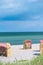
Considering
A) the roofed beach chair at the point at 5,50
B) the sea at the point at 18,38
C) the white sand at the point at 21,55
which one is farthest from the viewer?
the sea at the point at 18,38

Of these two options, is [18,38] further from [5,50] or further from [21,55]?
[21,55]

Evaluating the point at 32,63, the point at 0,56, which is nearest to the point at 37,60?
the point at 32,63

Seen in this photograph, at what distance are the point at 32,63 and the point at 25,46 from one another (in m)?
12.6

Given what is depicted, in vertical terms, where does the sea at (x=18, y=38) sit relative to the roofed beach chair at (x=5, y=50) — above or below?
above

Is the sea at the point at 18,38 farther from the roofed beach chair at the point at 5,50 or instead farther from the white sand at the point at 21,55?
the roofed beach chair at the point at 5,50

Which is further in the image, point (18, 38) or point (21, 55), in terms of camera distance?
point (18, 38)

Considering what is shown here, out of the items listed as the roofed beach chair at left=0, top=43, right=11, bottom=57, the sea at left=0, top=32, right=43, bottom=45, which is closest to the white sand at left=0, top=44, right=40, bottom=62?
the roofed beach chair at left=0, top=43, right=11, bottom=57

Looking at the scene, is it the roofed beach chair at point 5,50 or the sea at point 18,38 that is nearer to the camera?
the roofed beach chair at point 5,50

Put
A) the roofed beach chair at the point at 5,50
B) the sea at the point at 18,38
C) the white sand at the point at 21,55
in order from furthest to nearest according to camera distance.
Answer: the sea at the point at 18,38 → the roofed beach chair at the point at 5,50 → the white sand at the point at 21,55

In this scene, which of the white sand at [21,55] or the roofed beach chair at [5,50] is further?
the roofed beach chair at [5,50]

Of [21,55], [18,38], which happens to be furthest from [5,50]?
[18,38]

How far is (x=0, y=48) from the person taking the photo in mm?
14359

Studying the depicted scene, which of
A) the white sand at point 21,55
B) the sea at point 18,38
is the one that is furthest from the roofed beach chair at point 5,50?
the sea at point 18,38

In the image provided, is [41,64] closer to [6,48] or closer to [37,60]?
[37,60]
